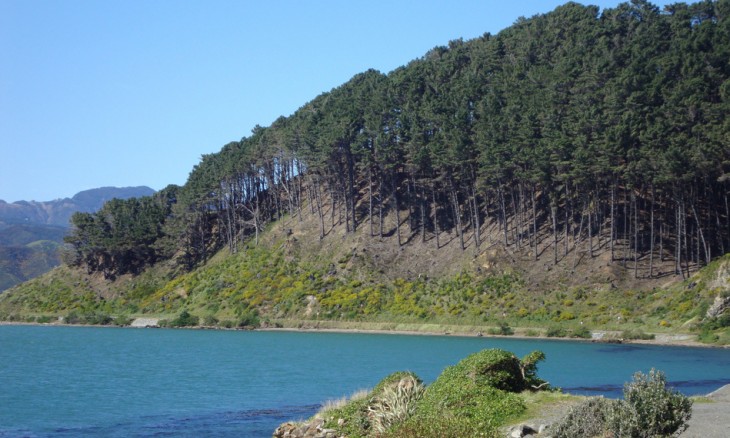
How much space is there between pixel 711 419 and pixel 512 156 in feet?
250

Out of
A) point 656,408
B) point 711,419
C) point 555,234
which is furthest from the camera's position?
point 555,234

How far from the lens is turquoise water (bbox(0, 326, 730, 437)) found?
39594 millimetres

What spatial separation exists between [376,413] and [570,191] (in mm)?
77876

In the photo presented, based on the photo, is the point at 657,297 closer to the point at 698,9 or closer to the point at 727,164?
the point at 727,164

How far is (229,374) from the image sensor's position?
58.4 meters

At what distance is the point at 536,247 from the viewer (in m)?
101

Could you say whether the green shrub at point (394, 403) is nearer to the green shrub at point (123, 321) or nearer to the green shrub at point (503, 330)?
the green shrub at point (503, 330)

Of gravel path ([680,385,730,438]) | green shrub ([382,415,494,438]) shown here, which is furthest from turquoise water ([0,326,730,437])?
green shrub ([382,415,494,438])

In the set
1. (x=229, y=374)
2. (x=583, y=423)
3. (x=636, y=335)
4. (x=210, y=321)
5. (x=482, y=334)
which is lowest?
(x=210, y=321)

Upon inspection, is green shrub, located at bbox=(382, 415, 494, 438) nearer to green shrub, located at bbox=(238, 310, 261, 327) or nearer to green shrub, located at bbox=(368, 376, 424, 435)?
green shrub, located at bbox=(368, 376, 424, 435)

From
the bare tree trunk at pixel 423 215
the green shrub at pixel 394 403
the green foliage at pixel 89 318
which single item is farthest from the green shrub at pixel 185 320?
the green shrub at pixel 394 403

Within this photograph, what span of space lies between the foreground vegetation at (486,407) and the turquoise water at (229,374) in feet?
20.4

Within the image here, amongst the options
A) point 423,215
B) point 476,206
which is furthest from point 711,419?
point 423,215

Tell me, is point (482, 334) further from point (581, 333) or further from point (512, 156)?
point (512, 156)
